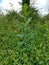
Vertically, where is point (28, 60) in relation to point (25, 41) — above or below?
below

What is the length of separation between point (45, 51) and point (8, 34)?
1776 millimetres

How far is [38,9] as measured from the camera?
9930 millimetres

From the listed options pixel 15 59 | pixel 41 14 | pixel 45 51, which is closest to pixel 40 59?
pixel 45 51

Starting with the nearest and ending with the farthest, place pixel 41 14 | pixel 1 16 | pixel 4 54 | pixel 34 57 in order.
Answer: pixel 34 57 → pixel 4 54 → pixel 1 16 → pixel 41 14

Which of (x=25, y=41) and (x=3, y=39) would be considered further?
(x=3, y=39)

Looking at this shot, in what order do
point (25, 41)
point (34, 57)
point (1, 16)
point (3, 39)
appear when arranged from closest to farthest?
point (25, 41) → point (34, 57) → point (3, 39) → point (1, 16)

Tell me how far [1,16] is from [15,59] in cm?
347

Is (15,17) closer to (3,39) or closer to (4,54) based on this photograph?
(3,39)

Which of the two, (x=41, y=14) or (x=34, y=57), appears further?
(x=41, y=14)

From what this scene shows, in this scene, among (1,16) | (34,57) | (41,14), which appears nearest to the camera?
(34,57)

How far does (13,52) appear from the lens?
19.4ft

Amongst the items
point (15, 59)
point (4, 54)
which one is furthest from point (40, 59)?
point (4, 54)

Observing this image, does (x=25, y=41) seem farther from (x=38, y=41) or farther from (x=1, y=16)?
(x=1, y=16)

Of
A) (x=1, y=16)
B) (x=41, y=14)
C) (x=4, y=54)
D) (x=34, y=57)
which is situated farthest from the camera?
(x=41, y=14)
